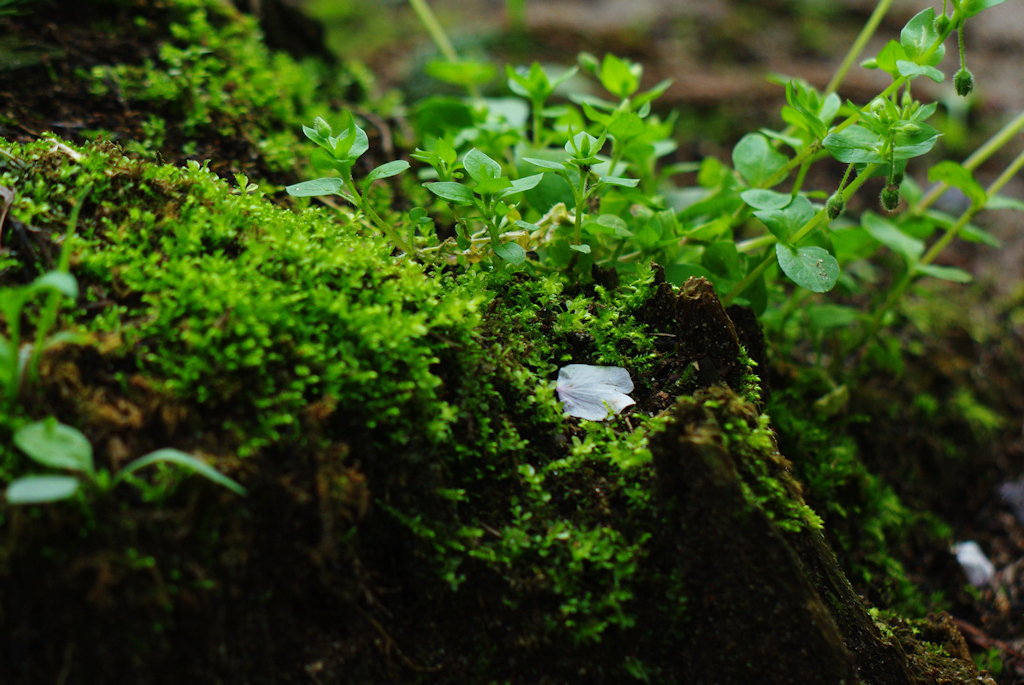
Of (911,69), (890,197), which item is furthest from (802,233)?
(911,69)

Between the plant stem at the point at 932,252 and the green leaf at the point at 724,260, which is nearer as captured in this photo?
the green leaf at the point at 724,260

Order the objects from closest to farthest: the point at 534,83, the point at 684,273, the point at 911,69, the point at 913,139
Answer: the point at 911,69
the point at 913,139
the point at 684,273
the point at 534,83

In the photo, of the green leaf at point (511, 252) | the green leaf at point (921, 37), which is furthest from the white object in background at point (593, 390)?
the green leaf at point (921, 37)

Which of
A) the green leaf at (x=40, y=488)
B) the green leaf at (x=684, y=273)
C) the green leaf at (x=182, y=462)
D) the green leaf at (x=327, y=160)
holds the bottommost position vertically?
the green leaf at (x=684, y=273)

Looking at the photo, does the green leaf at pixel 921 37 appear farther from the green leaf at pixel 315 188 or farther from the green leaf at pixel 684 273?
the green leaf at pixel 315 188

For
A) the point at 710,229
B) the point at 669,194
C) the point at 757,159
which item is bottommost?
the point at 669,194

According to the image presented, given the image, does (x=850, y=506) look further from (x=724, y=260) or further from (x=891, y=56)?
(x=891, y=56)

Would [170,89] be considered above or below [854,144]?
above
